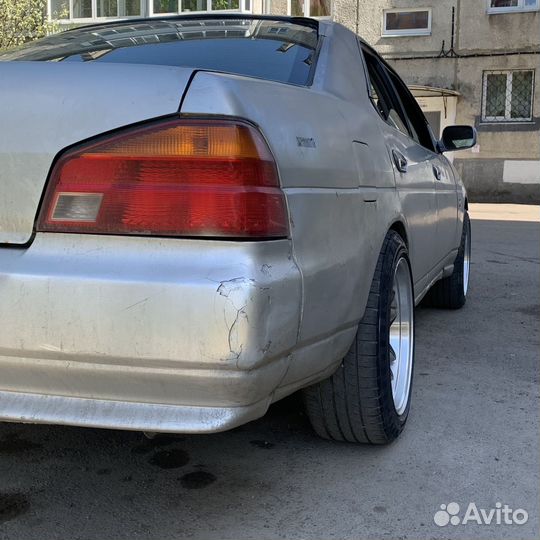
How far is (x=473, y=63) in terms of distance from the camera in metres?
16.5

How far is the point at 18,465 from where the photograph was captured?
2.43 metres

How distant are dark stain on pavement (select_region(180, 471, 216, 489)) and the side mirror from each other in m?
2.97

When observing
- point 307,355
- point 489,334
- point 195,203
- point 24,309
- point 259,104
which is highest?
point 259,104

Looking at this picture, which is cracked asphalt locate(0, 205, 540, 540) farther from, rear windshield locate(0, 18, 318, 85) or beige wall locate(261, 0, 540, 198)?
beige wall locate(261, 0, 540, 198)

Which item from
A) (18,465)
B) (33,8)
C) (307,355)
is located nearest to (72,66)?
(307,355)

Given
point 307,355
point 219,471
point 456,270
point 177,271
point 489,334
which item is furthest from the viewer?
point 456,270

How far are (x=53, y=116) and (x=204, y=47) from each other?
0.97 m

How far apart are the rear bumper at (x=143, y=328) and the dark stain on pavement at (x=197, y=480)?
77 cm

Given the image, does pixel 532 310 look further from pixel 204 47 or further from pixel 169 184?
pixel 169 184

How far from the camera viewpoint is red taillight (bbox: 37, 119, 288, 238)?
1.58 meters

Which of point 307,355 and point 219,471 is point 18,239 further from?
point 219,471

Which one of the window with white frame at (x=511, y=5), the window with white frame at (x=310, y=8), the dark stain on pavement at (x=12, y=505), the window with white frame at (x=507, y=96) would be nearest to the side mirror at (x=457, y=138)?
the dark stain on pavement at (x=12, y=505)

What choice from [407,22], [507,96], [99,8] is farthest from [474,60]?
[99,8]

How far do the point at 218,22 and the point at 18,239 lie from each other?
165cm
